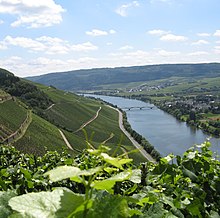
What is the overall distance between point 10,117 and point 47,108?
35.9 m

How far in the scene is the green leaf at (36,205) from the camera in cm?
95

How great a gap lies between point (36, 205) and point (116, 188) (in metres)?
1.14

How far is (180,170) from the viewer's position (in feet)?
9.57

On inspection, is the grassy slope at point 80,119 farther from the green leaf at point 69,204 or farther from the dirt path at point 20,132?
the green leaf at point 69,204

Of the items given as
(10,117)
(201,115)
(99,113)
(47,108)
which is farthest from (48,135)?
(201,115)

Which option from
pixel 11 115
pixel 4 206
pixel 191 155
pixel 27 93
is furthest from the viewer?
pixel 27 93

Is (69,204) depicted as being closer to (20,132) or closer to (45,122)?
(20,132)

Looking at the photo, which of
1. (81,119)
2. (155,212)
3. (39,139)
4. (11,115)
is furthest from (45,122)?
(155,212)

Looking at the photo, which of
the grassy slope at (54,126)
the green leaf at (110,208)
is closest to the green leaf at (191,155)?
the green leaf at (110,208)

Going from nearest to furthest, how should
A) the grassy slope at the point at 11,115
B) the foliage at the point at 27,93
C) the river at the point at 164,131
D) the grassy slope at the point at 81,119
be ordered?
the grassy slope at the point at 11,115, the grassy slope at the point at 81,119, the river at the point at 164,131, the foliage at the point at 27,93

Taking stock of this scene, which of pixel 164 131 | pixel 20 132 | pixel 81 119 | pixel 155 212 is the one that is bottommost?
pixel 164 131

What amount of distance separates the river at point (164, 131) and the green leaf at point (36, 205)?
67.1m

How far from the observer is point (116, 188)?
2.07m

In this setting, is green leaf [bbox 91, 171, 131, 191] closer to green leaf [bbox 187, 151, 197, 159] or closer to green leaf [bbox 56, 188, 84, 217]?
green leaf [bbox 56, 188, 84, 217]
